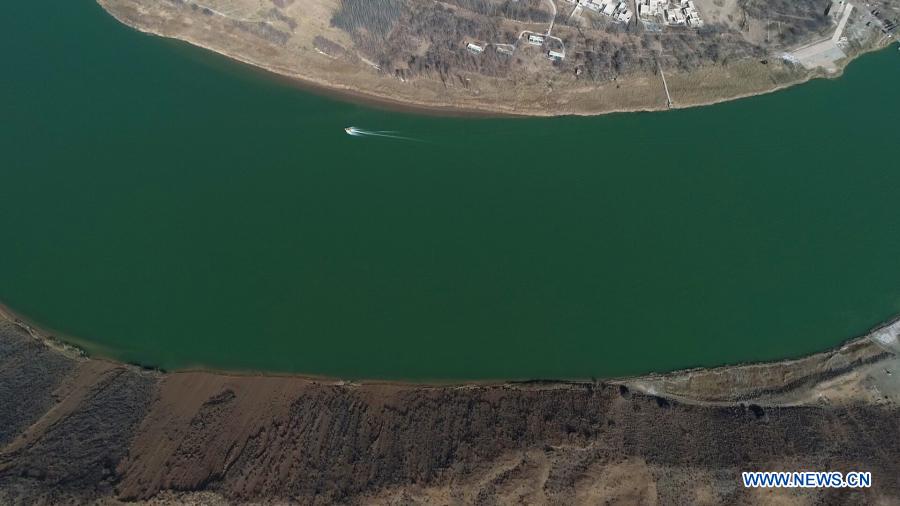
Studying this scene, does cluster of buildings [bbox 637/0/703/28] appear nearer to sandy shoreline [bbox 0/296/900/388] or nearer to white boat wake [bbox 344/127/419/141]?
white boat wake [bbox 344/127/419/141]

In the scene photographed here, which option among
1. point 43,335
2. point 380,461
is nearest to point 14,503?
point 43,335

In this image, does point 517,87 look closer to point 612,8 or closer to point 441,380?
point 612,8

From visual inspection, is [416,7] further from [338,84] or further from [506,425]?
[506,425]

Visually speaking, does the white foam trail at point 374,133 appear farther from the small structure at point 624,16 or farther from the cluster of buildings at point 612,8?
the small structure at point 624,16

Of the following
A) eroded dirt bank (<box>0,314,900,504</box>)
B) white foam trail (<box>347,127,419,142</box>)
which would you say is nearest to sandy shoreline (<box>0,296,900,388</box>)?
eroded dirt bank (<box>0,314,900,504</box>)

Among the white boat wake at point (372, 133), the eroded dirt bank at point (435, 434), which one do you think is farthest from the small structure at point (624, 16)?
the eroded dirt bank at point (435, 434)

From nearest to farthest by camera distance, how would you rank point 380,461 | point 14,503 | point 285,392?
point 14,503 → point 380,461 → point 285,392
